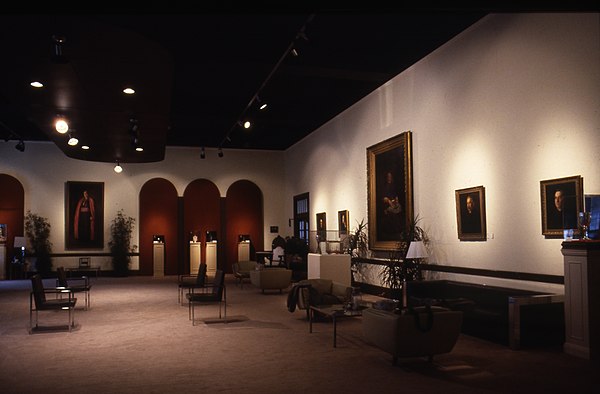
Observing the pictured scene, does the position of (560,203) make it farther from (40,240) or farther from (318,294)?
(40,240)

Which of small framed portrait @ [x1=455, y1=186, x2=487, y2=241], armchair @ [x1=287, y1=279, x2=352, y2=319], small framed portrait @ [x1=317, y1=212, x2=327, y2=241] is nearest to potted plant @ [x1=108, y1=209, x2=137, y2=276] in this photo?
small framed portrait @ [x1=317, y1=212, x2=327, y2=241]

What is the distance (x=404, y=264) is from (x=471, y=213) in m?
1.87

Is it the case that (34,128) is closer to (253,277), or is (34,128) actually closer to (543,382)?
(253,277)

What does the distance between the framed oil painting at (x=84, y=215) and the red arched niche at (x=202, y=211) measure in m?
2.96

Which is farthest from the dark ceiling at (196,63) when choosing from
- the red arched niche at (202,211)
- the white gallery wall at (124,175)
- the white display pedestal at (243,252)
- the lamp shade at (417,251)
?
the white display pedestal at (243,252)

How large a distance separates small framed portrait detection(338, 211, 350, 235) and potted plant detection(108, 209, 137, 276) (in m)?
8.47

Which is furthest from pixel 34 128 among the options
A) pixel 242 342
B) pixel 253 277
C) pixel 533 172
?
pixel 533 172

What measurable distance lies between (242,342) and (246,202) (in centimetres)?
1381

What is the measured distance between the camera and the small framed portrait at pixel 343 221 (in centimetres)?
1408

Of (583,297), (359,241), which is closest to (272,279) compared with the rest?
(359,241)

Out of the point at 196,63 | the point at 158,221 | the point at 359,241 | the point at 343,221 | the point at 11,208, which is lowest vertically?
the point at 359,241

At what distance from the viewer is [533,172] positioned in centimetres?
744

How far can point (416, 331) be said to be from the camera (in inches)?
223

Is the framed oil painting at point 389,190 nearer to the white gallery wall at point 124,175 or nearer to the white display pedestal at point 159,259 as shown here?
the white gallery wall at point 124,175
